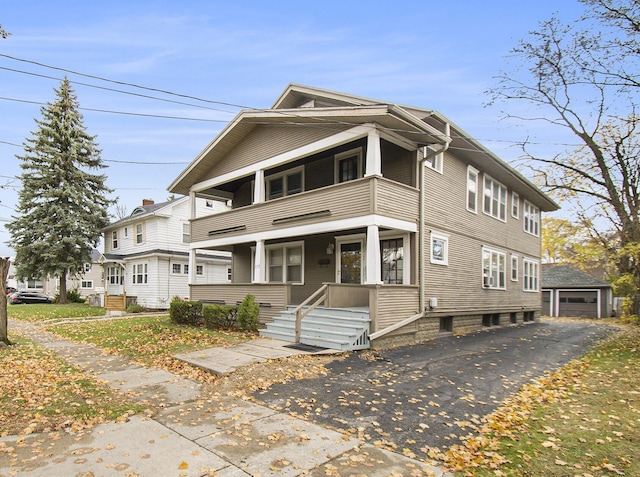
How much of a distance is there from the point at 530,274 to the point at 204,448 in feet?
72.5

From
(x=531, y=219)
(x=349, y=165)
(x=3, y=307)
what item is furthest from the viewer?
(x=531, y=219)

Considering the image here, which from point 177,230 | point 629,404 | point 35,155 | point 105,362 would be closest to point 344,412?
point 629,404

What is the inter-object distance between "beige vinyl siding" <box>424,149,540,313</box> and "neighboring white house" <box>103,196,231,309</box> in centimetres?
1553

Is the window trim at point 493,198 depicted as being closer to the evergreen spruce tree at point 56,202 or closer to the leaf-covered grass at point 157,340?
the leaf-covered grass at point 157,340

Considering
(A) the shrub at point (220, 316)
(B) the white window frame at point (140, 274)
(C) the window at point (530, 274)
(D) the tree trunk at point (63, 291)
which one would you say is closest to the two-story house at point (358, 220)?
(A) the shrub at point (220, 316)

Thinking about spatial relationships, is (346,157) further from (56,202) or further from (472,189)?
(56,202)

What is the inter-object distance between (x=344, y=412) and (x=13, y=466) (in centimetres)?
377

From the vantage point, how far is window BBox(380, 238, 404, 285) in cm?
1330

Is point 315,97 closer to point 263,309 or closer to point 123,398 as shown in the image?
point 263,309

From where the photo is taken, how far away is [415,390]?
6.95 m

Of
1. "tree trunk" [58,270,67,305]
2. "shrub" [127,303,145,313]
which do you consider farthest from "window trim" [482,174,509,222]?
"tree trunk" [58,270,67,305]

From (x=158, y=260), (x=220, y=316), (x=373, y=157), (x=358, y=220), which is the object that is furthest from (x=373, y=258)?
(x=158, y=260)

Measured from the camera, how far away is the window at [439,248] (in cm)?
1332

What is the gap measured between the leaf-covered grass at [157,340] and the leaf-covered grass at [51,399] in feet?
5.05
